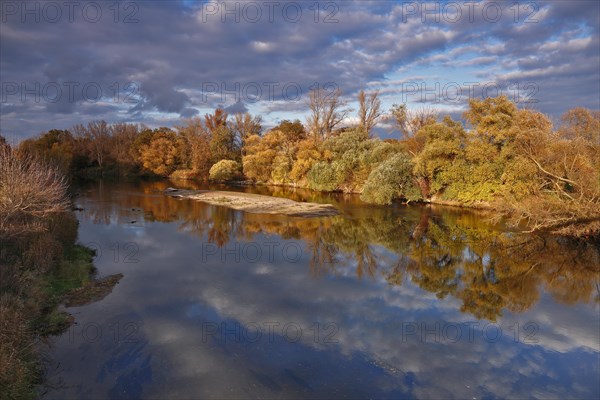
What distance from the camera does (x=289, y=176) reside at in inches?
2327

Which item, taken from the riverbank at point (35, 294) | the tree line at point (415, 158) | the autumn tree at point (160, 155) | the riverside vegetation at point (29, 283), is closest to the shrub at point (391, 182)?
the tree line at point (415, 158)

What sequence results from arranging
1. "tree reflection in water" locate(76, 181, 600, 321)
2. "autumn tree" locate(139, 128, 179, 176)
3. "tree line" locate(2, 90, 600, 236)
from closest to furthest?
"tree reflection in water" locate(76, 181, 600, 321) → "tree line" locate(2, 90, 600, 236) → "autumn tree" locate(139, 128, 179, 176)

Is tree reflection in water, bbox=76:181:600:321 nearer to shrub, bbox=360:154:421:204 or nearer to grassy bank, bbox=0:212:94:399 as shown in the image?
shrub, bbox=360:154:421:204

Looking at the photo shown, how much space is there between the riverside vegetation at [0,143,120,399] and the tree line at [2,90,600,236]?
42.4 ft

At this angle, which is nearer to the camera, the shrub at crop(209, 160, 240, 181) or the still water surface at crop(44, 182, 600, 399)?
the still water surface at crop(44, 182, 600, 399)

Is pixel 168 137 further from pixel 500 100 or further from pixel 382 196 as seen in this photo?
pixel 500 100

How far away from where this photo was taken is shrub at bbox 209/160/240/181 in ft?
216

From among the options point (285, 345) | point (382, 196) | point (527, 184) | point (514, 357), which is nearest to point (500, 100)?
point (527, 184)

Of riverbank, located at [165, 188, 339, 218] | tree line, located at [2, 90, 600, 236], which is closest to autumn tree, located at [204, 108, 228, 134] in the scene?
tree line, located at [2, 90, 600, 236]

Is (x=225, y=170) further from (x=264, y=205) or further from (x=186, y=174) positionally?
(x=264, y=205)

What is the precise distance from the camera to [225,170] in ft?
216

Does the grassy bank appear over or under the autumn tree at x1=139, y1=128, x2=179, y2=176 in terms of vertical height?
under

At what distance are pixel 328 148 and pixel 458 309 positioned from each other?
4058 centimetres

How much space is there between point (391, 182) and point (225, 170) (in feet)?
109
